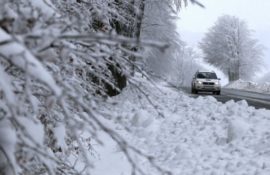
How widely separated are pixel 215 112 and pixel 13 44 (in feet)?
30.8

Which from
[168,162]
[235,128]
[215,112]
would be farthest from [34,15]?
[215,112]

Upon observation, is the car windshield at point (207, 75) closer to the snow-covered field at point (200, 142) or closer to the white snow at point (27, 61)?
the snow-covered field at point (200, 142)

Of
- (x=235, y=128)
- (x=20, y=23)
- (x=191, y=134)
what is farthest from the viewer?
(x=191, y=134)

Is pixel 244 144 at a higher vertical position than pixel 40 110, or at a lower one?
lower

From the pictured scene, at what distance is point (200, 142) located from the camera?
841 centimetres

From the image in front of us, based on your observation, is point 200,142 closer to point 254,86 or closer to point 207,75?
point 207,75

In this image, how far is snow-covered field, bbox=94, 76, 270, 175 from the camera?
6.93 m

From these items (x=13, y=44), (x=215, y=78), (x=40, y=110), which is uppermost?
(x=13, y=44)

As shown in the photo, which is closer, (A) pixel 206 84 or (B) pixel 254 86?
(A) pixel 206 84

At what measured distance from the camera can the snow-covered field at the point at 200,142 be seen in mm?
6934

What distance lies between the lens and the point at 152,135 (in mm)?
9422

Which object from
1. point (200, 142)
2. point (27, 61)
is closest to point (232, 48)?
point (200, 142)

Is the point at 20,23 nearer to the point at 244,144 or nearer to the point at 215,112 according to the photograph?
the point at 244,144

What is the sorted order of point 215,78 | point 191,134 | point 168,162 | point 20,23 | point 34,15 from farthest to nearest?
point 215,78
point 191,134
point 168,162
point 34,15
point 20,23
